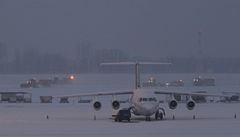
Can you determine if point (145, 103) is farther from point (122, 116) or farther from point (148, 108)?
point (122, 116)

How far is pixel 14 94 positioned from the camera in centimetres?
8512

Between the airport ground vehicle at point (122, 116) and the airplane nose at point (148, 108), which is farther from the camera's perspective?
the airplane nose at point (148, 108)

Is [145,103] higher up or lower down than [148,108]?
higher up

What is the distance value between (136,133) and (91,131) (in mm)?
2859

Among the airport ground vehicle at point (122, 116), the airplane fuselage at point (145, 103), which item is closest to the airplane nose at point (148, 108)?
the airplane fuselage at point (145, 103)

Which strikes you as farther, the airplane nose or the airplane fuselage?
the airplane fuselage

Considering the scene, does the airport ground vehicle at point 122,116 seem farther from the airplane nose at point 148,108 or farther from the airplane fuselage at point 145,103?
the airplane nose at point 148,108

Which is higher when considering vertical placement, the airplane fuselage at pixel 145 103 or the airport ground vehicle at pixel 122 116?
the airplane fuselage at pixel 145 103

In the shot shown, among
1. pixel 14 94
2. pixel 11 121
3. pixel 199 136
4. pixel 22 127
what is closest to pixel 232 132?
pixel 199 136

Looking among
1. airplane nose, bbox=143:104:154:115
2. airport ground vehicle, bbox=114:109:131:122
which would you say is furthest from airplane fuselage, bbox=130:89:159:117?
airport ground vehicle, bbox=114:109:131:122

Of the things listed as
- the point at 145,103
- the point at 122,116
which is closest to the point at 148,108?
the point at 145,103

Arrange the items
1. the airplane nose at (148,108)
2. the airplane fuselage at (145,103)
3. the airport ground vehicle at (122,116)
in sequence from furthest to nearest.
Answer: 1. the airplane fuselage at (145,103)
2. the airplane nose at (148,108)
3. the airport ground vehicle at (122,116)

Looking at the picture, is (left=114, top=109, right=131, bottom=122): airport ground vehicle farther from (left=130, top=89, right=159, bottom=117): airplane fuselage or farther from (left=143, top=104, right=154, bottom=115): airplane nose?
(left=143, top=104, right=154, bottom=115): airplane nose

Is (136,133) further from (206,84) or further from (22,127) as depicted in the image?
(206,84)
